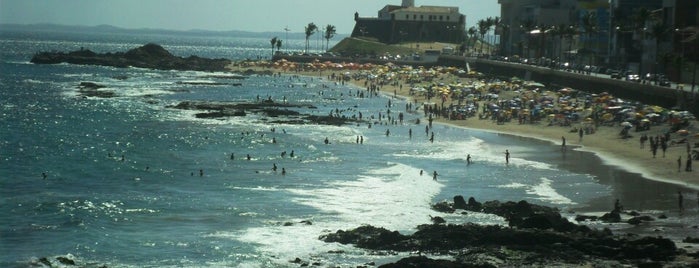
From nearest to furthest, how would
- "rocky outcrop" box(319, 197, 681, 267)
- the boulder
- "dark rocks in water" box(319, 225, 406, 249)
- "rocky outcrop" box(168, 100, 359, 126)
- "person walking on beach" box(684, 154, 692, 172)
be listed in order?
"rocky outcrop" box(319, 197, 681, 267) < "dark rocks in water" box(319, 225, 406, 249) < the boulder < "person walking on beach" box(684, 154, 692, 172) < "rocky outcrop" box(168, 100, 359, 126)

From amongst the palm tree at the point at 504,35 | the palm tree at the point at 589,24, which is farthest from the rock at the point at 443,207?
the palm tree at the point at 504,35

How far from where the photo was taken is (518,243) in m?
34.6

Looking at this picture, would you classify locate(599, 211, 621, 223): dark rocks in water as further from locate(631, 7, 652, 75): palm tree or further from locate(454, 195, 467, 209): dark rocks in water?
locate(631, 7, 652, 75): palm tree

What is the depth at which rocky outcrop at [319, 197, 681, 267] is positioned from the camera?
107 feet

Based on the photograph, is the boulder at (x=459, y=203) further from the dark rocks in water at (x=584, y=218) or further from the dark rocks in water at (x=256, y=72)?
the dark rocks in water at (x=256, y=72)

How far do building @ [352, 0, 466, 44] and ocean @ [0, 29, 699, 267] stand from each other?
9844cm

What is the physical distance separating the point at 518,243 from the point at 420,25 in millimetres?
156871

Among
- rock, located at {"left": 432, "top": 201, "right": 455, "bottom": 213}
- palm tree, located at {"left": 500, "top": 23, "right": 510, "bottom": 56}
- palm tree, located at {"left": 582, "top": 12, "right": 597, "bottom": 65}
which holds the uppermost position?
palm tree, located at {"left": 582, "top": 12, "right": 597, "bottom": 65}

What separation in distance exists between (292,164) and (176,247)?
891 inches

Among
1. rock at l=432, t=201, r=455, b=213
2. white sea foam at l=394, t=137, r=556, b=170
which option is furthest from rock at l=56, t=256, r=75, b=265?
white sea foam at l=394, t=137, r=556, b=170

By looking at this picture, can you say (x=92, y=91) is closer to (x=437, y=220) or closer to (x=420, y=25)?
(x=437, y=220)

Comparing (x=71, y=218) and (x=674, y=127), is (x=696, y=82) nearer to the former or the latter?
(x=674, y=127)

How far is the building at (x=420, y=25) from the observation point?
188 m

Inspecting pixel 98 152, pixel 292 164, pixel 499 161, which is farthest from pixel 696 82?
Answer: pixel 98 152
